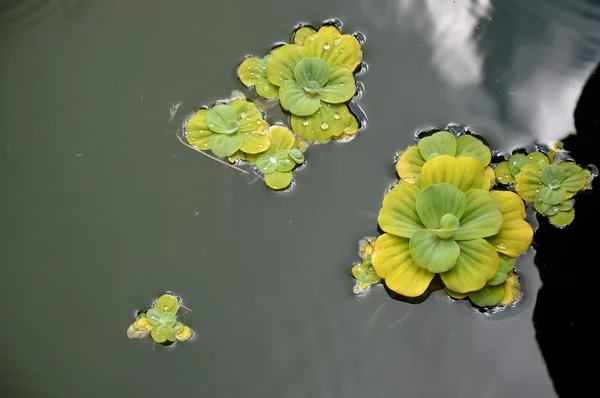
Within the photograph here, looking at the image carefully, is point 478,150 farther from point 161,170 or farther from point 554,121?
point 161,170

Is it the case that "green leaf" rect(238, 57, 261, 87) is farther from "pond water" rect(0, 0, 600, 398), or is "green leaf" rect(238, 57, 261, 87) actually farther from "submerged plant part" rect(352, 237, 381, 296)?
"submerged plant part" rect(352, 237, 381, 296)

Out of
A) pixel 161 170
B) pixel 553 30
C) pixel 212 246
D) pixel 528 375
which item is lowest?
pixel 528 375

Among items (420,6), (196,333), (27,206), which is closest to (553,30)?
(420,6)

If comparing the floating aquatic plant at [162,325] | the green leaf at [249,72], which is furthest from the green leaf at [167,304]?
the green leaf at [249,72]

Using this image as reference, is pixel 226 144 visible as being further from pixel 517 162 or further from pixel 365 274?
pixel 517 162

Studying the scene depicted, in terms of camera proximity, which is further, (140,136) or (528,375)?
(140,136)

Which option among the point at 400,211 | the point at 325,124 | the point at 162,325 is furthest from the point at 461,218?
the point at 162,325

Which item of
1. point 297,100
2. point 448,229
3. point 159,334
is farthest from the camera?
point 297,100

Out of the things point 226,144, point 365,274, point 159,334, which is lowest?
point 159,334
